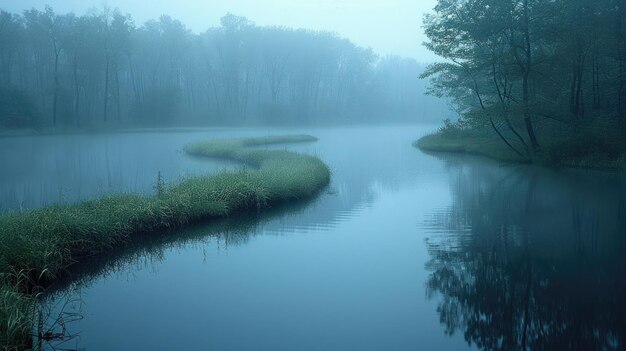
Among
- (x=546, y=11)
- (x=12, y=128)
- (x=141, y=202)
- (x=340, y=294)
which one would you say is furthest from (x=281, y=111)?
(x=340, y=294)

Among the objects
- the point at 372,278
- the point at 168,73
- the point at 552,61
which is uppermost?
the point at 168,73

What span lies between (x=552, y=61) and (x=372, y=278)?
1842cm

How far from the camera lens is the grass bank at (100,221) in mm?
5984

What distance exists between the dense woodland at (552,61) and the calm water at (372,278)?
23.4 ft

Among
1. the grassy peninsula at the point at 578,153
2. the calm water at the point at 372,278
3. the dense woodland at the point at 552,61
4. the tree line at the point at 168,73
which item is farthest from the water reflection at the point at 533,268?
the tree line at the point at 168,73

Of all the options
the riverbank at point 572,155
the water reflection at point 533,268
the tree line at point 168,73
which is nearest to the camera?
the water reflection at point 533,268

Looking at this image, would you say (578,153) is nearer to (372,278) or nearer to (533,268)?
(533,268)

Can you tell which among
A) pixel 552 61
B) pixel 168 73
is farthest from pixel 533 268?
pixel 168 73

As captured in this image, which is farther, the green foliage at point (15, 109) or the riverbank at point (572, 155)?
the green foliage at point (15, 109)

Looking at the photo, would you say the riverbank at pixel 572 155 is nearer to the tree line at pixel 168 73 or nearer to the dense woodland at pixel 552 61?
the dense woodland at pixel 552 61

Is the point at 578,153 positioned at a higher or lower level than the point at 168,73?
lower

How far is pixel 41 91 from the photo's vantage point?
48781 mm

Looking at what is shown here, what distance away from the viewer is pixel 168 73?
62344 mm

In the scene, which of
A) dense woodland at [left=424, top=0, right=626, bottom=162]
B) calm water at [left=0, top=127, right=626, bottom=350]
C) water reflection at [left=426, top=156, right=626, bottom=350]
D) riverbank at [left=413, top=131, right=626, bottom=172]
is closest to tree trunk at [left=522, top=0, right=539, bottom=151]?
dense woodland at [left=424, top=0, right=626, bottom=162]
